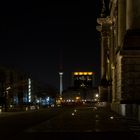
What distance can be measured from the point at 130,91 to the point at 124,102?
2.02m

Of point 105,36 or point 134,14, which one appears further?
point 105,36

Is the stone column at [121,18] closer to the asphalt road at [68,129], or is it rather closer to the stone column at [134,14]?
the stone column at [134,14]

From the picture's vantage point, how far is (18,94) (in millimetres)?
175000

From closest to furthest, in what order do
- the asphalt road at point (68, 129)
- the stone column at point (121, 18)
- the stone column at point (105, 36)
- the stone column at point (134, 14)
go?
the asphalt road at point (68, 129) → the stone column at point (134, 14) → the stone column at point (121, 18) → the stone column at point (105, 36)

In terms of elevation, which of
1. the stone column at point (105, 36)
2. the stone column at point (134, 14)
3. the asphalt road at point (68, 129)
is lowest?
the asphalt road at point (68, 129)

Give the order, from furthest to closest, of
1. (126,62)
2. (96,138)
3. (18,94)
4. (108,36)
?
(18,94), (108,36), (126,62), (96,138)

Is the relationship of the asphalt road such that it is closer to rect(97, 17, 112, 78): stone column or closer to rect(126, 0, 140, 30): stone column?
rect(126, 0, 140, 30): stone column

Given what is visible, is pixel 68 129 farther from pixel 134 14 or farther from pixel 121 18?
pixel 121 18

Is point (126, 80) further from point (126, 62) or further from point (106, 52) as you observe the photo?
point (106, 52)

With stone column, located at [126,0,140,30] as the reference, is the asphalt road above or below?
below

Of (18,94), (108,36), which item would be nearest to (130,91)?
(108,36)

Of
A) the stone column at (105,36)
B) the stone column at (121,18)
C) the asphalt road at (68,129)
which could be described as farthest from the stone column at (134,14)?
the stone column at (105,36)

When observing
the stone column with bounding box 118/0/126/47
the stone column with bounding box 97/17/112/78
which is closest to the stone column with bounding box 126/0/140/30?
the stone column with bounding box 118/0/126/47

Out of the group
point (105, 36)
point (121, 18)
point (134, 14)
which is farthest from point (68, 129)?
point (105, 36)
